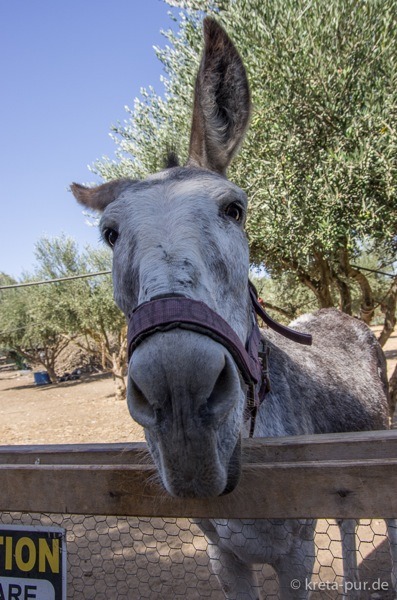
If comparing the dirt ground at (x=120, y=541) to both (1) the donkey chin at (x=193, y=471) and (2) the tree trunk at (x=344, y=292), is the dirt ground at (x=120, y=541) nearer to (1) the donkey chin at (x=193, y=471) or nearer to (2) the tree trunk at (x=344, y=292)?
(1) the donkey chin at (x=193, y=471)

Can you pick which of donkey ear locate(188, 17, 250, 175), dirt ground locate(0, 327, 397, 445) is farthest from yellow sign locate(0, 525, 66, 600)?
dirt ground locate(0, 327, 397, 445)

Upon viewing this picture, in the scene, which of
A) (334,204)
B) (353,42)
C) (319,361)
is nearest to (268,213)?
(334,204)

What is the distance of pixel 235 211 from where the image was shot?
214 centimetres

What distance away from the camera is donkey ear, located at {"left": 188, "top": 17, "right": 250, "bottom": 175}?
2.53 metres

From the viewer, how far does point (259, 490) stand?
1.38 metres

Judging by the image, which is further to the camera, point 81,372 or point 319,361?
point 81,372

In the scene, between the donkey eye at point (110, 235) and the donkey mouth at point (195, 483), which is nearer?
the donkey mouth at point (195, 483)

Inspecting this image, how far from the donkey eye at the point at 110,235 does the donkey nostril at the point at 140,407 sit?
1.07 metres

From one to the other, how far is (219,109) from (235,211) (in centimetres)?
94

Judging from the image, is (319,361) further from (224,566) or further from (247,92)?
(247,92)

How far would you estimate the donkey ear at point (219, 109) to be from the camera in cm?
253

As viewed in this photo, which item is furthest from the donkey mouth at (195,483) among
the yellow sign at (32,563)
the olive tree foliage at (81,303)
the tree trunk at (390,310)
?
the olive tree foliage at (81,303)

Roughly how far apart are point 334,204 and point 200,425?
558cm

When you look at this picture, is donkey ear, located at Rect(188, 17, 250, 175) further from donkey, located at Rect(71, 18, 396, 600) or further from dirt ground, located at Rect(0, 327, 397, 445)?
dirt ground, located at Rect(0, 327, 397, 445)
